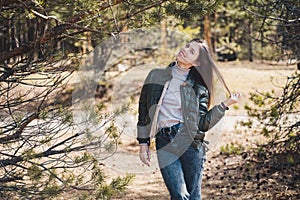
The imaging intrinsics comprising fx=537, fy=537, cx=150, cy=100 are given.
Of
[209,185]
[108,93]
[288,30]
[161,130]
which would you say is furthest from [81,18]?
[108,93]

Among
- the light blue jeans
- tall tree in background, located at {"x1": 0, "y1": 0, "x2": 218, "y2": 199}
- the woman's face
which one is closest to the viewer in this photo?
the light blue jeans

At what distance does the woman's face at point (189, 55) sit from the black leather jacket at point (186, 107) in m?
0.10

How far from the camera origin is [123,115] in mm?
4160

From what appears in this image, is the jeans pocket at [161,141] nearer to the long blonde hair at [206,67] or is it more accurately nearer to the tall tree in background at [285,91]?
the long blonde hair at [206,67]

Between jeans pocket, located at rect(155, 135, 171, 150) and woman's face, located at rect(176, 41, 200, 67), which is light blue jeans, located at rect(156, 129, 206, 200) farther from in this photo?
woman's face, located at rect(176, 41, 200, 67)

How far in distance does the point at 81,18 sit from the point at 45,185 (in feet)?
4.29

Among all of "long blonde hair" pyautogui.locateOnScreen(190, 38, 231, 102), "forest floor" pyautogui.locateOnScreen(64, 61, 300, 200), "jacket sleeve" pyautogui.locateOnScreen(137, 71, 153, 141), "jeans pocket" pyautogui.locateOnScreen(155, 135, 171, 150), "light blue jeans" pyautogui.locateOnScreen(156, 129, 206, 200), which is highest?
"long blonde hair" pyautogui.locateOnScreen(190, 38, 231, 102)

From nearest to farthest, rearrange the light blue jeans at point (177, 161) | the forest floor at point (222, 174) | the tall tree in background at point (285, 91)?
1. the light blue jeans at point (177, 161)
2. the tall tree in background at point (285, 91)
3. the forest floor at point (222, 174)

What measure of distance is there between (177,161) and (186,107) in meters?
0.37

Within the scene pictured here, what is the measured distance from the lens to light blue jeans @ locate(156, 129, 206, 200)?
350 cm

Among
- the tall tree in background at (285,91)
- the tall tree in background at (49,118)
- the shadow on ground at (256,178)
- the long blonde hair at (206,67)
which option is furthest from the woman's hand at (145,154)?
the shadow on ground at (256,178)

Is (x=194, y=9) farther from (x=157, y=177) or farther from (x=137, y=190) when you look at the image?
(x=157, y=177)

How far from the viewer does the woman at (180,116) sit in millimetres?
3518

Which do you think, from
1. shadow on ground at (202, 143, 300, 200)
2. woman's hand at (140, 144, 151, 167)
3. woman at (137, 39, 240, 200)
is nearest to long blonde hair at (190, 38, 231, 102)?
woman at (137, 39, 240, 200)
